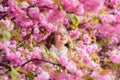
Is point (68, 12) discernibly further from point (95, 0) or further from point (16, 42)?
point (16, 42)

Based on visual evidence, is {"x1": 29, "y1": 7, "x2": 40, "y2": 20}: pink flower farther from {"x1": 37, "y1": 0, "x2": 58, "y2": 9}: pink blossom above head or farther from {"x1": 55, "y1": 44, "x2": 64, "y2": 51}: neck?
{"x1": 55, "y1": 44, "x2": 64, "y2": 51}: neck

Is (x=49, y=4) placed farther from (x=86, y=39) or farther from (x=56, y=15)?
(x=86, y=39)

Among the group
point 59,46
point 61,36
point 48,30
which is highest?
point 48,30

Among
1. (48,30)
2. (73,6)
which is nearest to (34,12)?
(73,6)

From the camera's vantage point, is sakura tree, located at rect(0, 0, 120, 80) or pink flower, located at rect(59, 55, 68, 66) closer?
sakura tree, located at rect(0, 0, 120, 80)

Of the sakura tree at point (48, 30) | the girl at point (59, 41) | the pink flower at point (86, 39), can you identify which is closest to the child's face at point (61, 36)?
the girl at point (59, 41)

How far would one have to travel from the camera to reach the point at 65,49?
14.7 ft

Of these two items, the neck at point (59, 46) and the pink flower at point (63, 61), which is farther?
the neck at point (59, 46)

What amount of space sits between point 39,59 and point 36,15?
0.30 metres

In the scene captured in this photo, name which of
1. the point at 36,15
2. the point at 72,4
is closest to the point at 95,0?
the point at 72,4

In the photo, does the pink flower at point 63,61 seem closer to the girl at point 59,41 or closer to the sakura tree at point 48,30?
the sakura tree at point 48,30

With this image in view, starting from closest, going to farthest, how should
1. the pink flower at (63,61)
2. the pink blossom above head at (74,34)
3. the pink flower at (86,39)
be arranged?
the pink flower at (63,61), the pink flower at (86,39), the pink blossom above head at (74,34)

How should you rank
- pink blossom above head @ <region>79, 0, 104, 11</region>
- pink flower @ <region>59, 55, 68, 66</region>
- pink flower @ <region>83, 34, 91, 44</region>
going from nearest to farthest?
1. pink blossom above head @ <region>79, 0, 104, 11</region>
2. pink flower @ <region>59, 55, 68, 66</region>
3. pink flower @ <region>83, 34, 91, 44</region>

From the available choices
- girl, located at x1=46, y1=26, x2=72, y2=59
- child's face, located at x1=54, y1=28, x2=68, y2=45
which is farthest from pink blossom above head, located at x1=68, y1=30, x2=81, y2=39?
child's face, located at x1=54, y1=28, x2=68, y2=45
